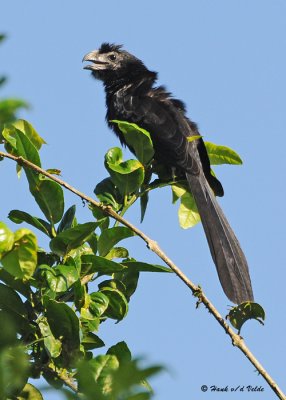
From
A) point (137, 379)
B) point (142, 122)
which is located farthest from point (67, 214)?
point (142, 122)

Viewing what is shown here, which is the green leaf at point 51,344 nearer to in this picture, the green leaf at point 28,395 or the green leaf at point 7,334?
the green leaf at point 28,395

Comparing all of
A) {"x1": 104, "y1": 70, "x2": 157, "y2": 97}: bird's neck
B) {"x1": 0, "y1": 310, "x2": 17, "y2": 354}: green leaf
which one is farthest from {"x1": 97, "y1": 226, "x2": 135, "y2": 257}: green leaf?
{"x1": 104, "y1": 70, "x2": 157, "y2": 97}: bird's neck

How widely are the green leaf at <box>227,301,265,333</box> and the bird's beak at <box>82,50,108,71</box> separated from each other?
4.87 metres

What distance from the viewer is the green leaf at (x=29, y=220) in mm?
2543

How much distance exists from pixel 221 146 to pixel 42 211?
1.52m

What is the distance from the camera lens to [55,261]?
2436 millimetres

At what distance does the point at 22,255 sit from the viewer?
1.66 m

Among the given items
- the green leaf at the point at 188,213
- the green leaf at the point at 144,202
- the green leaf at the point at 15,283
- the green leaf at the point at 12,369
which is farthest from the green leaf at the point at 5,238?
the green leaf at the point at 188,213

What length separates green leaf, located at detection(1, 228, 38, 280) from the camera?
1.56m

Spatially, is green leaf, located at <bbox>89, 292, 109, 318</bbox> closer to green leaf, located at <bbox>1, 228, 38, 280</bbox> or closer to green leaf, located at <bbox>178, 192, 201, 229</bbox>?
green leaf, located at <bbox>1, 228, 38, 280</bbox>

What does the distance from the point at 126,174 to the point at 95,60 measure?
13.8 ft

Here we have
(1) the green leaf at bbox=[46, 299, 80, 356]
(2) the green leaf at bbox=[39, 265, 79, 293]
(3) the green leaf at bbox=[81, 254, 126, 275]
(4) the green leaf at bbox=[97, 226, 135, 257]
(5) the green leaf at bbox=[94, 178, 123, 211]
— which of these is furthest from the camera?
(5) the green leaf at bbox=[94, 178, 123, 211]

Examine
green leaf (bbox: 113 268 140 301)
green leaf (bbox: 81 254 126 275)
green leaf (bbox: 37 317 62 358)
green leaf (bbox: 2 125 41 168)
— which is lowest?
green leaf (bbox: 37 317 62 358)

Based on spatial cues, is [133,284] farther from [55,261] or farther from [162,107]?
[162,107]
